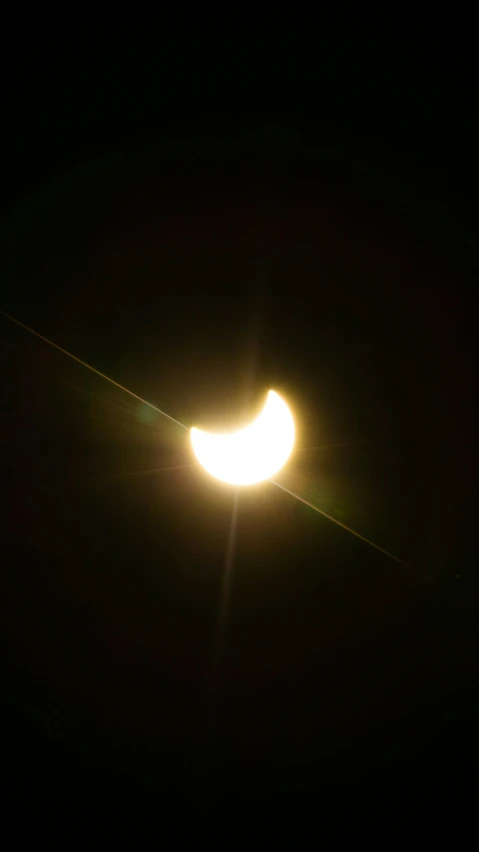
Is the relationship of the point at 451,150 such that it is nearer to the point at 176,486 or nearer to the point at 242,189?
the point at 242,189

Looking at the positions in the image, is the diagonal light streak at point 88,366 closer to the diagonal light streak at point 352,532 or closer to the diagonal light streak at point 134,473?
the diagonal light streak at point 134,473

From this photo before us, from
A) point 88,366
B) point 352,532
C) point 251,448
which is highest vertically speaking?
point 88,366

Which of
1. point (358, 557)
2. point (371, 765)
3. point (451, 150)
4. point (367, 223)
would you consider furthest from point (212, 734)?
point (451, 150)

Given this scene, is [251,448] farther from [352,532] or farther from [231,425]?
[352,532]

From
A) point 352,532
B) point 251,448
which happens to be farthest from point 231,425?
point 352,532

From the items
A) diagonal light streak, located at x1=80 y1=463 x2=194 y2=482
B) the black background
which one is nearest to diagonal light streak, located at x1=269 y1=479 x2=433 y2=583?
the black background
